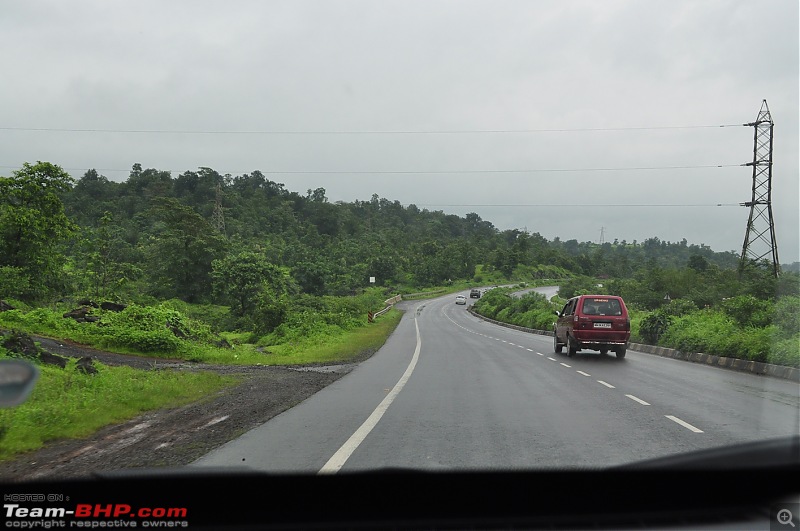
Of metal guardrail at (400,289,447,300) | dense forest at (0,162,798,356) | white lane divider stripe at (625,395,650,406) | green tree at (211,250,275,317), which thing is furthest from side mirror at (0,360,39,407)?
metal guardrail at (400,289,447,300)

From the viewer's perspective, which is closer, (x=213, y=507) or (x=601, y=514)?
(x=601, y=514)

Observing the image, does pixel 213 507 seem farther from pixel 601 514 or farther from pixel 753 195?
pixel 753 195

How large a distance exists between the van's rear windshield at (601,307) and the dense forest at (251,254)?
8041mm

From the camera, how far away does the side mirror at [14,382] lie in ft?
11.9

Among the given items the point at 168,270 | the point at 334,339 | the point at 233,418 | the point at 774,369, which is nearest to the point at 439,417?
the point at 233,418

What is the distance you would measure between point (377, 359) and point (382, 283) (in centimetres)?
8956

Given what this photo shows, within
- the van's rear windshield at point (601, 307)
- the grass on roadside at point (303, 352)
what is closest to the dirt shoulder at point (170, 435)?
the grass on roadside at point (303, 352)

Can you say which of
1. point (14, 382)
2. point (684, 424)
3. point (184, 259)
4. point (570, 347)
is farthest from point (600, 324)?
point (184, 259)

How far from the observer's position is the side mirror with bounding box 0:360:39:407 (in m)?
3.62

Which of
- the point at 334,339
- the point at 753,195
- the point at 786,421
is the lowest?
the point at 334,339

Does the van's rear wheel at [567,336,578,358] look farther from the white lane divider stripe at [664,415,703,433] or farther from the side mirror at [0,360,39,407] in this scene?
the side mirror at [0,360,39,407]

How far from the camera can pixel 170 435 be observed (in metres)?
8.31

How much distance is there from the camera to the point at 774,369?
54.4ft

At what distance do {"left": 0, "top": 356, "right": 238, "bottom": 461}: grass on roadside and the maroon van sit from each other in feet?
39.1
